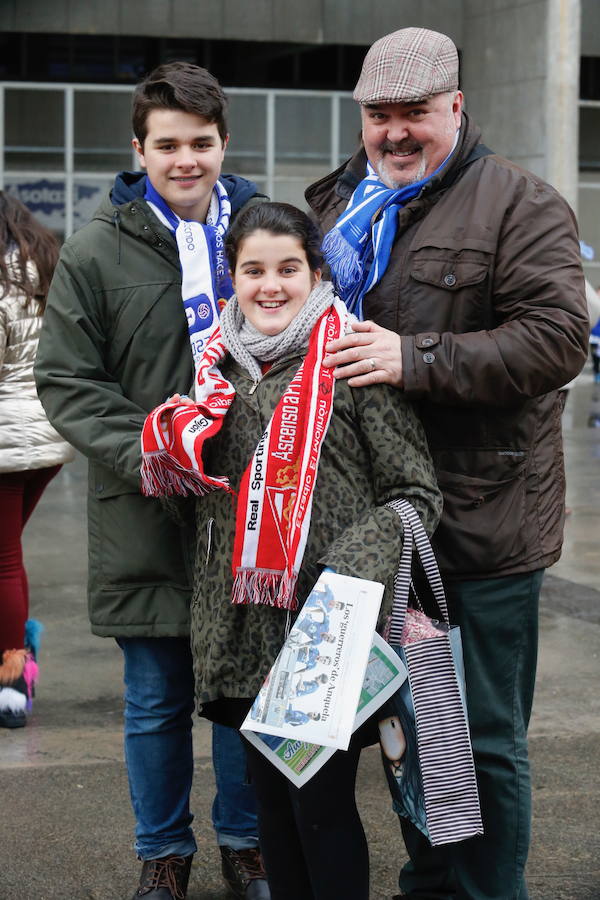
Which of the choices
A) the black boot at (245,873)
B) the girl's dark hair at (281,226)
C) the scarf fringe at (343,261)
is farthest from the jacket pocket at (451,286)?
the black boot at (245,873)

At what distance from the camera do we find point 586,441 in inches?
534

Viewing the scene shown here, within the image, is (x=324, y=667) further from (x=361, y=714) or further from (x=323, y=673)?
(x=361, y=714)

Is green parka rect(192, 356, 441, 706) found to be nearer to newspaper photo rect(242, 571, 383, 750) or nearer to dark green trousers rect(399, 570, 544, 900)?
newspaper photo rect(242, 571, 383, 750)

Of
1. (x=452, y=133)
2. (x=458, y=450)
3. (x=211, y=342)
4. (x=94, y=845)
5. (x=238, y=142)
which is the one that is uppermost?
(x=238, y=142)

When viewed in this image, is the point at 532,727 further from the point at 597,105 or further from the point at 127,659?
the point at 597,105

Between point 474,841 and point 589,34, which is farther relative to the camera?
point 589,34

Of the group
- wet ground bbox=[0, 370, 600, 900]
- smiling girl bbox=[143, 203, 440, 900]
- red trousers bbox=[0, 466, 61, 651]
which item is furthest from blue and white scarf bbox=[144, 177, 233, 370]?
red trousers bbox=[0, 466, 61, 651]

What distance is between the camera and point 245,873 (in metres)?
3.60

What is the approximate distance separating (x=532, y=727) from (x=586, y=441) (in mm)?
8911

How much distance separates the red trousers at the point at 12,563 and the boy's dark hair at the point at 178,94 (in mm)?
1971

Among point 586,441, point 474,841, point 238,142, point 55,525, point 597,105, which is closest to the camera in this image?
point 474,841

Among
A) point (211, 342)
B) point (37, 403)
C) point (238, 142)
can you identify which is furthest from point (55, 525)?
point (238, 142)

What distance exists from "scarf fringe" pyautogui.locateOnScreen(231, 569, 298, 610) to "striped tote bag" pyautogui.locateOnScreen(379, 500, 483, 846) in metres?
0.22

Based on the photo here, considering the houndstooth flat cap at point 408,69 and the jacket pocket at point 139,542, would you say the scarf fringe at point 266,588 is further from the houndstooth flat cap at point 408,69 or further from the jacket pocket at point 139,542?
the houndstooth flat cap at point 408,69
